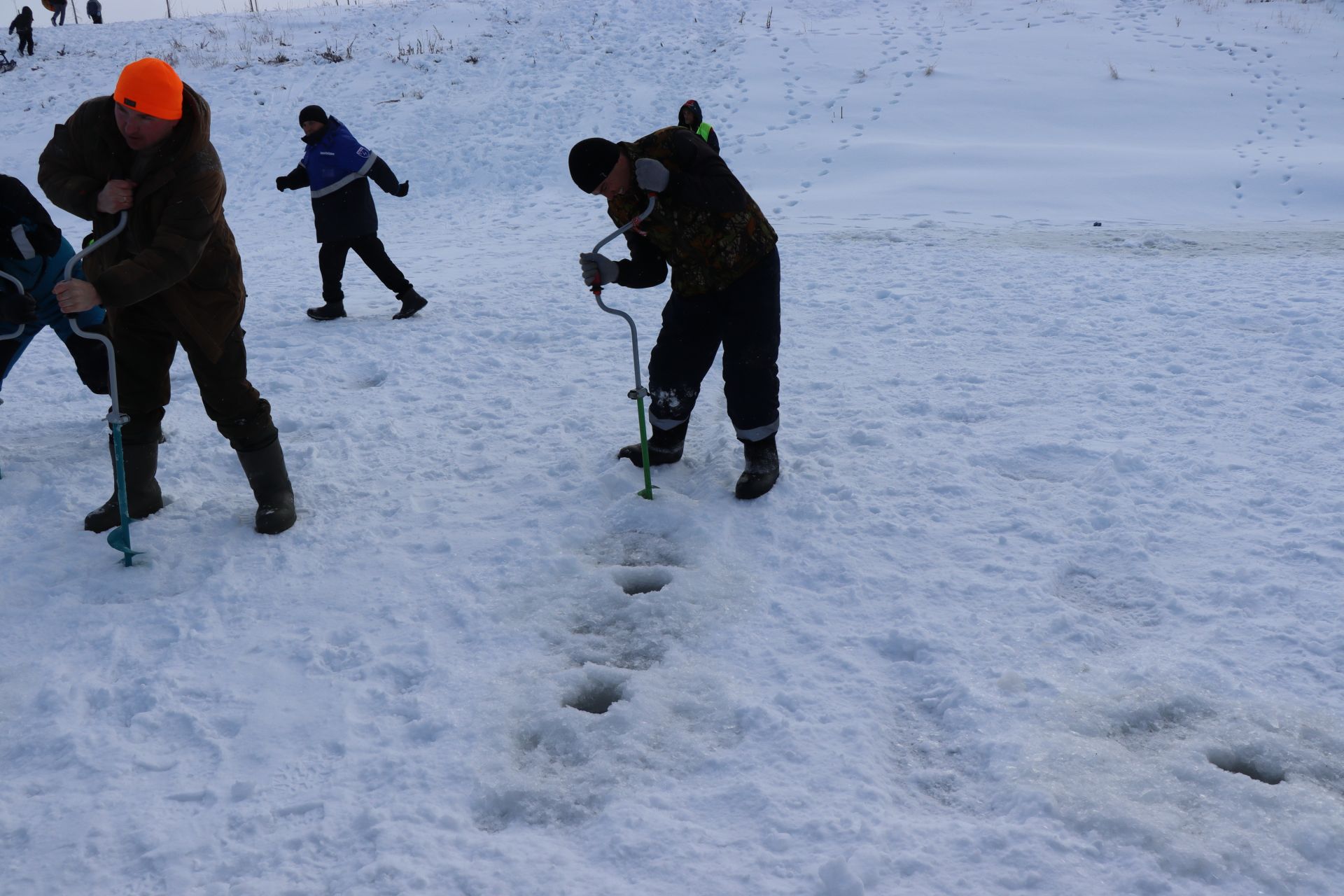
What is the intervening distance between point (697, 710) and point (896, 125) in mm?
12877

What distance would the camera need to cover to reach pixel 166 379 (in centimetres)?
393

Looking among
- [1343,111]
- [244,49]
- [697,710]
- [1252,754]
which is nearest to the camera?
[1252,754]

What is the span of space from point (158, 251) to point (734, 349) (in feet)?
7.13

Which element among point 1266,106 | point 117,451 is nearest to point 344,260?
point 117,451

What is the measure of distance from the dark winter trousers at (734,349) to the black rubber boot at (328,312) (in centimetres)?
364

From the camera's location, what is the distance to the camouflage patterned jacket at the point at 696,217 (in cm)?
379

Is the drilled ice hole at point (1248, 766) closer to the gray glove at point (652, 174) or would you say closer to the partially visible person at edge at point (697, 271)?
the partially visible person at edge at point (697, 271)

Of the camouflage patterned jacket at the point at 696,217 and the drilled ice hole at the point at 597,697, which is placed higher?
the camouflage patterned jacket at the point at 696,217

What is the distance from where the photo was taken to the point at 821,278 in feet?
26.2

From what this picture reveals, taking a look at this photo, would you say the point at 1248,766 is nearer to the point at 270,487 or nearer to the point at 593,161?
the point at 593,161

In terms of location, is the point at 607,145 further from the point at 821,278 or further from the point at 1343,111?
the point at 1343,111

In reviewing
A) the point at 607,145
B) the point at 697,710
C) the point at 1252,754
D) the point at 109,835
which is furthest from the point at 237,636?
the point at 1252,754

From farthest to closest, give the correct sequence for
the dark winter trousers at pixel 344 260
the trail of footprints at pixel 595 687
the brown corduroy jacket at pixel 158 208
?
the dark winter trousers at pixel 344 260 < the brown corduroy jacket at pixel 158 208 < the trail of footprints at pixel 595 687

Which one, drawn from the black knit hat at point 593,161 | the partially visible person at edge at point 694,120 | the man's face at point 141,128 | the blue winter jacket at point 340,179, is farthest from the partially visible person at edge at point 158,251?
the partially visible person at edge at point 694,120
